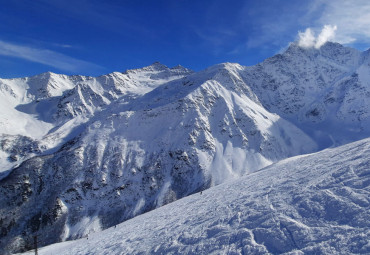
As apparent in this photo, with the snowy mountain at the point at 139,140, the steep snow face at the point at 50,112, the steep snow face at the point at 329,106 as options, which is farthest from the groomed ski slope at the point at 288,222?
the steep snow face at the point at 329,106

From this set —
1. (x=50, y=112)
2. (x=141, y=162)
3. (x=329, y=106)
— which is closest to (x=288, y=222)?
(x=141, y=162)

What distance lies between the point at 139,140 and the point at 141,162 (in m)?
14.0

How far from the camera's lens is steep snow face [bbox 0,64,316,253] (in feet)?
310

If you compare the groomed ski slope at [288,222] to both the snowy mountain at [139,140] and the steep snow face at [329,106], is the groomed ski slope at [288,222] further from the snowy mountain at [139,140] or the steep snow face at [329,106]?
the steep snow face at [329,106]

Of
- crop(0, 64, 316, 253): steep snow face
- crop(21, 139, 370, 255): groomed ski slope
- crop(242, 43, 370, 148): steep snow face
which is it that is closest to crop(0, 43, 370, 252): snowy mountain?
crop(0, 64, 316, 253): steep snow face

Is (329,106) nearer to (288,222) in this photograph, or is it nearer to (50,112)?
(50,112)

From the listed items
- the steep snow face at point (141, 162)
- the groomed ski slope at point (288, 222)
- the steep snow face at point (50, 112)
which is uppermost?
the steep snow face at point (50, 112)

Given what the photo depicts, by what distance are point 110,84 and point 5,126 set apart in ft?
231

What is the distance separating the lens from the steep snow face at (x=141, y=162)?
9462 centimetres

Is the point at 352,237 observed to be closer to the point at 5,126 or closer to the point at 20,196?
the point at 20,196

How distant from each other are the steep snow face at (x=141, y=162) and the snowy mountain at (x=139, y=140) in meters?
0.42

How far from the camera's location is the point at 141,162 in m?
112

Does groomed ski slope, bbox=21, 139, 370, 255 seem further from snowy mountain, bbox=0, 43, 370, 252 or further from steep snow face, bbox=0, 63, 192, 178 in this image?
steep snow face, bbox=0, 63, 192, 178

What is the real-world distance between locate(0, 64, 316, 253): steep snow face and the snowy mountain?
0.42 meters
